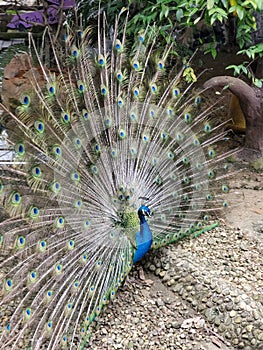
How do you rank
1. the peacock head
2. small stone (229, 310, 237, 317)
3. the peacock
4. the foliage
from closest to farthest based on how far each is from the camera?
the peacock < small stone (229, 310, 237, 317) < the peacock head < the foliage

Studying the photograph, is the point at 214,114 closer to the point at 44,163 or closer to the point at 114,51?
the point at 114,51

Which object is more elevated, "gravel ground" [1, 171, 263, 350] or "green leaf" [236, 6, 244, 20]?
"green leaf" [236, 6, 244, 20]

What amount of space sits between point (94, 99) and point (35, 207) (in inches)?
39.1

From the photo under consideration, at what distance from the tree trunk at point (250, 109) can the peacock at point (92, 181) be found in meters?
0.77

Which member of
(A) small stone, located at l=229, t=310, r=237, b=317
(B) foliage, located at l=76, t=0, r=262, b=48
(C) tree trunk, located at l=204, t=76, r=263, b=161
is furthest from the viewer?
(C) tree trunk, located at l=204, t=76, r=263, b=161

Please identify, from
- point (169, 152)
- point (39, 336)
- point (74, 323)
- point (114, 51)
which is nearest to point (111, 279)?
point (74, 323)

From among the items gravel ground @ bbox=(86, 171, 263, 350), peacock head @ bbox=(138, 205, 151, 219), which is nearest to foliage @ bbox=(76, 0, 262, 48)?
peacock head @ bbox=(138, 205, 151, 219)

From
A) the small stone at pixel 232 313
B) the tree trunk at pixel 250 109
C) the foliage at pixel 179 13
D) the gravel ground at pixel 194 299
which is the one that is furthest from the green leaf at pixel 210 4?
the small stone at pixel 232 313

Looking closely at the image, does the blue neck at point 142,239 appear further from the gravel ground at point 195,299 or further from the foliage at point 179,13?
the foliage at point 179,13

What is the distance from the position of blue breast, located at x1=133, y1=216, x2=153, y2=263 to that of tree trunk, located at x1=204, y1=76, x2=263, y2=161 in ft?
6.27

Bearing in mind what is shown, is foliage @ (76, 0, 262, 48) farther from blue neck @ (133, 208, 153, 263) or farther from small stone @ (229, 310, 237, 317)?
small stone @ (229, 310, 237, 317)

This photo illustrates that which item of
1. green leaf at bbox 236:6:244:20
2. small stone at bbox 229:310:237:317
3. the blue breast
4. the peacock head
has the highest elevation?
green leaf at bbox 236:6:244:20

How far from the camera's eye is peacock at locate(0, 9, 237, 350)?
3.22m

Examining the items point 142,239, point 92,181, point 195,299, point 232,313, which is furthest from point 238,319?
point 92,181
